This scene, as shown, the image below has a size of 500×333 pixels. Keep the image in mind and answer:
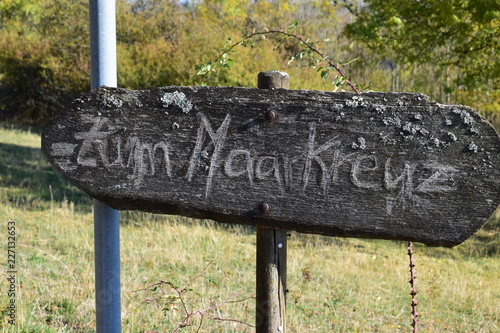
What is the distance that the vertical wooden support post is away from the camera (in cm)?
177

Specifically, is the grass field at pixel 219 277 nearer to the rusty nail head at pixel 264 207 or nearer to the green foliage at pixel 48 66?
the rusty nail head at pixel 264 207

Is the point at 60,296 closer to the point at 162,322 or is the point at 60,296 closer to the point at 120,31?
the point at 162,322

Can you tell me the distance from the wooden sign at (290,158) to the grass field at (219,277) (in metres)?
1.05

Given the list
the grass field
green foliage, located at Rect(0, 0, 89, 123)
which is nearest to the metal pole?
the grass field

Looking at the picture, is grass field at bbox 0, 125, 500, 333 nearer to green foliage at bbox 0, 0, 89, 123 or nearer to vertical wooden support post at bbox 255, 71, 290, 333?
vertical wooden support post at bbox 255, 71, 290, 333

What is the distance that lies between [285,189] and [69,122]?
82 cm

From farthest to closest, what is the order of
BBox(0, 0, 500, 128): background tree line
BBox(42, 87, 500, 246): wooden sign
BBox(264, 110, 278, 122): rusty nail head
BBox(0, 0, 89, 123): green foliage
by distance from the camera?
BBox(0, 0, 89, 123): green foliage → BBox(0, 0, 500, 128): background tree line → BBox(264, 110, 278, 122): rusty nail head → BBox(42, 87, 500, 246): wooden sign

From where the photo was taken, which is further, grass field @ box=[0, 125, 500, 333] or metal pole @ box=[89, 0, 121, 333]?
grass field @ box=[0, 125, 500, 333]

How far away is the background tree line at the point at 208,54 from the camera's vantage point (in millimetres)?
8562

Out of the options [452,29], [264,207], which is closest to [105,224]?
[264,207]

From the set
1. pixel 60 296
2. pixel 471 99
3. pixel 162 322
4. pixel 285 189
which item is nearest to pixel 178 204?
pixel 285 189

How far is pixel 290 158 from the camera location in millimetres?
1499

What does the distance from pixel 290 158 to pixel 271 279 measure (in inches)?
21.3

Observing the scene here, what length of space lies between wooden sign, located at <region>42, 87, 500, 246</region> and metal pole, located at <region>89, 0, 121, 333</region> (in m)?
0.13
